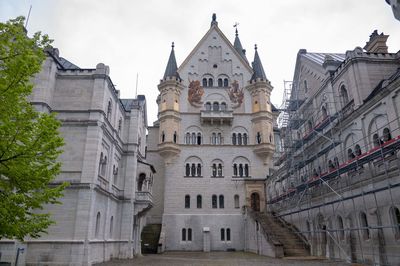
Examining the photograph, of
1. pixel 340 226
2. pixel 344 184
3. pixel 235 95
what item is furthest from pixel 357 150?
pixel 235 95

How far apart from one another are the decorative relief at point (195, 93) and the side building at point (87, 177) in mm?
17510

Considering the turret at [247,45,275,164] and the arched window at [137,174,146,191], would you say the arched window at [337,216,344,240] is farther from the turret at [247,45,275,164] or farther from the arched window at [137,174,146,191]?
the turret at [247,45,275,164]

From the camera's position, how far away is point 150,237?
4184cm

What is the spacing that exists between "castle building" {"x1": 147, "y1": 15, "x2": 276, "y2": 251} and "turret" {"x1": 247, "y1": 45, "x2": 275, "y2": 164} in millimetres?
147

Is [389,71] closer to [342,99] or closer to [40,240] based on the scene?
[342,99]

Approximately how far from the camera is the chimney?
29.3 meters

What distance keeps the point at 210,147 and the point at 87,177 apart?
25650mm

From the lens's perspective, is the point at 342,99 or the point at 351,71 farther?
the point at 342,99

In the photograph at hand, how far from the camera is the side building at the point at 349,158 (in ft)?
58.9

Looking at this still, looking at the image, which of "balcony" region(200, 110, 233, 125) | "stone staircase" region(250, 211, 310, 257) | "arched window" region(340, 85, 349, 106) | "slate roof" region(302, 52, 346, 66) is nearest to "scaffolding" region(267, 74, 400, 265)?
"arched window" region(340, 85, 349, 106)

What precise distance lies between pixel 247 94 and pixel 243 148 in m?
8.90

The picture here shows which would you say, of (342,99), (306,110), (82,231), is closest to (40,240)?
(82,231)

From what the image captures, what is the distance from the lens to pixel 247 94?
49156mm

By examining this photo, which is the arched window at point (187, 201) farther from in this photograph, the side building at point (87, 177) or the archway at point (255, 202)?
the side building at point (87, 177)
